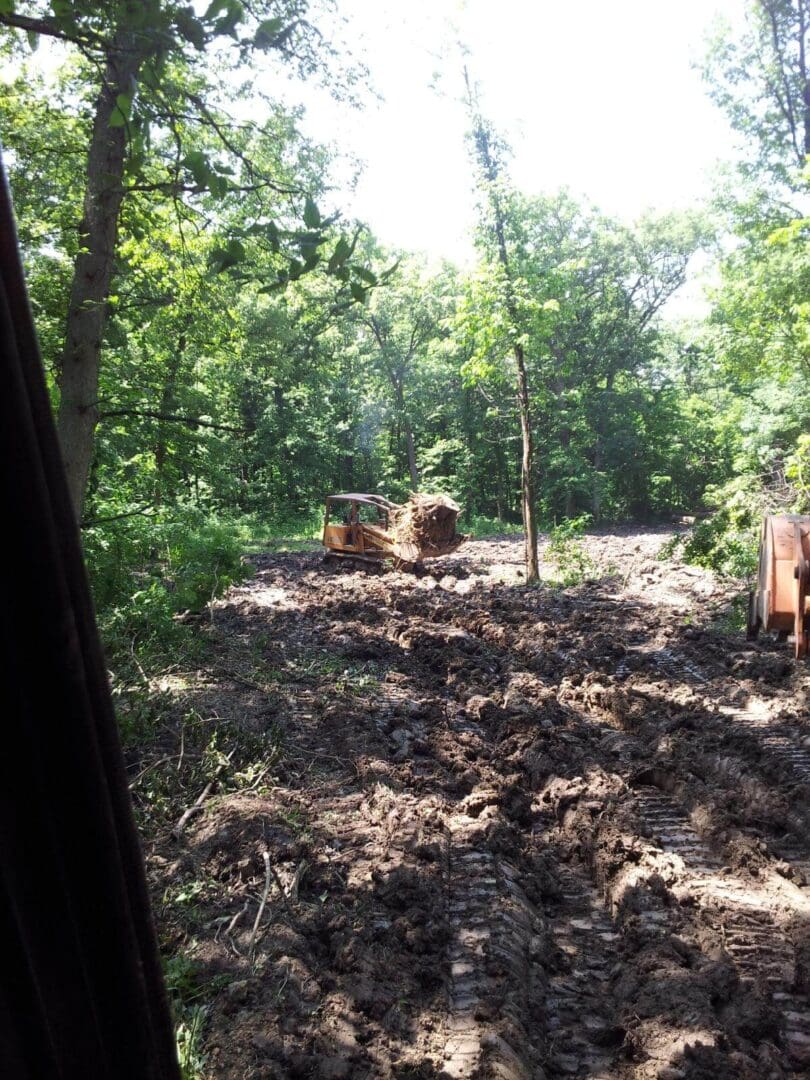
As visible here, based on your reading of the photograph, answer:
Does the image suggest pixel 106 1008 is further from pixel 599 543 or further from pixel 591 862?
pixel 599 543

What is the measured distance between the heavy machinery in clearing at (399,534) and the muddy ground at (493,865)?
7926mm

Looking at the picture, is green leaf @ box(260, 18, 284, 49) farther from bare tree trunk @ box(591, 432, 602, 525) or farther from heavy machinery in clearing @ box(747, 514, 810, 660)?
bare tree trunk @ box(591, 432, 602, 525)

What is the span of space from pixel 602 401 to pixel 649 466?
12.8 feet

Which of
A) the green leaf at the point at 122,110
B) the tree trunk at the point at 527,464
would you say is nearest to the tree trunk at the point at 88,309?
the green leaf at the point at 122,110

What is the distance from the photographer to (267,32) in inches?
69.9

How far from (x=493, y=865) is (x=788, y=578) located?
471 centimetres

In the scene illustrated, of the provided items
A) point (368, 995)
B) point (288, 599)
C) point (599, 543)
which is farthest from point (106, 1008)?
point (599, 543)

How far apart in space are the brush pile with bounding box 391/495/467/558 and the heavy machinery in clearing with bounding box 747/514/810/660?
31.2 ft

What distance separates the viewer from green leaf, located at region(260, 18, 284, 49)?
1.76 m

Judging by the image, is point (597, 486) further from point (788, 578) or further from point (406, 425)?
point (788, 578)

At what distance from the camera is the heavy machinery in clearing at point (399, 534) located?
55.5 feet

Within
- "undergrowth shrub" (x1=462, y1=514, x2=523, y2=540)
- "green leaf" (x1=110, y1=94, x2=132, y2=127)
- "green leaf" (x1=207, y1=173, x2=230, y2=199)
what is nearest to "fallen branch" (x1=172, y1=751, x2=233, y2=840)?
"green leaf" (x1=207, y1=173, x2=230, y2=199)

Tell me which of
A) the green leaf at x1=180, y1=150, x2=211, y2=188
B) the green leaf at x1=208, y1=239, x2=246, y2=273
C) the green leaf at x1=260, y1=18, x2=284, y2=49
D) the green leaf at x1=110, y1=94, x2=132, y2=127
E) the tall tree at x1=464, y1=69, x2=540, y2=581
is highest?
the tall tree at x1=464, y1=69, x2=540, y2=581

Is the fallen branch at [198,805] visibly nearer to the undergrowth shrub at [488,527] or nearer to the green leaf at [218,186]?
the green leaf at [218,186]
